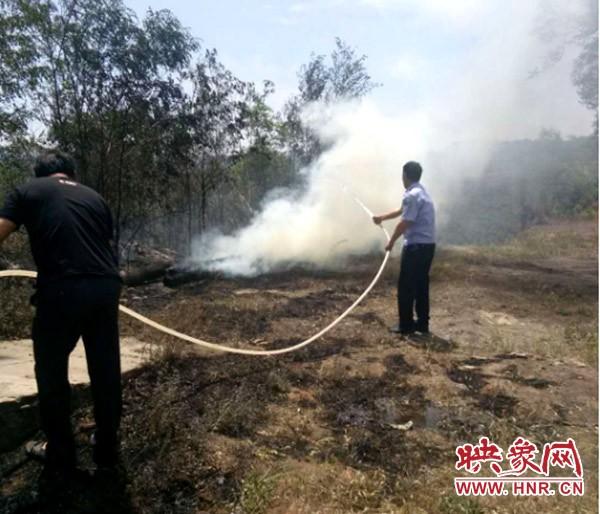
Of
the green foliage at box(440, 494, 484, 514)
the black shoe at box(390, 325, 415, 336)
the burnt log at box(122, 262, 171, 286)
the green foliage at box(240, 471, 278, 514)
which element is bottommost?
the green foliage at box(440, 494, 484, 514)

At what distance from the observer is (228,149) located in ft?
53.1

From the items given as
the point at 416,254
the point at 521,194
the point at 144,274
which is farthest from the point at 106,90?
the point at 521,194

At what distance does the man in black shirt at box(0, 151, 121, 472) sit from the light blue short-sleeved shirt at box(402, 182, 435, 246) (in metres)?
3.89

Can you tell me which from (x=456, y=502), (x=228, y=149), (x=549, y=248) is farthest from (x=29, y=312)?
(x=549, y=248)

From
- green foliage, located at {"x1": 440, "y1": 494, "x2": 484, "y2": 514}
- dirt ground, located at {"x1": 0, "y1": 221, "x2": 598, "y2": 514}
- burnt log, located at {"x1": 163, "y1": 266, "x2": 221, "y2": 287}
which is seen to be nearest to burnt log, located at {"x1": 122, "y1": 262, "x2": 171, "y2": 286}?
burnt log, located at {"x1": 163, "y1": 266, "x2": 221, "y2": 287}

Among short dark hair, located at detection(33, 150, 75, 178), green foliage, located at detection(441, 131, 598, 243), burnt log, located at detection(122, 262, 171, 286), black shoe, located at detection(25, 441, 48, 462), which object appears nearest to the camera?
black shoe, located at detection(25, 441, 48, 462)

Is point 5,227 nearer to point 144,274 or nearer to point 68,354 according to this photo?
point 68,354

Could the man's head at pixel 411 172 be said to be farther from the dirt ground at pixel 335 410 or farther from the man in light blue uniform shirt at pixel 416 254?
the dirt ground at pixel 335 410

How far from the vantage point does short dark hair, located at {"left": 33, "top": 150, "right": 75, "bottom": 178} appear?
304cm

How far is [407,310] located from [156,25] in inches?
334

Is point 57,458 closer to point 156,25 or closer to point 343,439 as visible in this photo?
point 343,439

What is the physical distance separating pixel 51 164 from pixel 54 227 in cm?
51

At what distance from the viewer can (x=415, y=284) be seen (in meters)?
5.95

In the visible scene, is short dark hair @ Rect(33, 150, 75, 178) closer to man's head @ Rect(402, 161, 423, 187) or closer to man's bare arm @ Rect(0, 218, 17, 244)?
man's bare arm @ Rect(0, 218, 17, 244)
